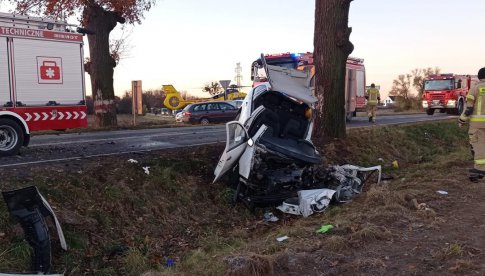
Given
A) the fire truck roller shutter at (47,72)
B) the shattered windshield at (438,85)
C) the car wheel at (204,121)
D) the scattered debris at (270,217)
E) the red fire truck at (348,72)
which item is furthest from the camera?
the shattered windshield at (438,85)

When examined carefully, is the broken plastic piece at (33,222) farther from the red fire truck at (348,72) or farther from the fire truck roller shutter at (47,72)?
the red fire truck at (348,72)

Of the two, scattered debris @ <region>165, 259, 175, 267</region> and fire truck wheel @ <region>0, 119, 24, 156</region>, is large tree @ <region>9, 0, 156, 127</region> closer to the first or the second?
fire truck wheel @ <region>0, 119, 24, 156</region>

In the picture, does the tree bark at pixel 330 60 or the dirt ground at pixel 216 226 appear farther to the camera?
the tree bark at pixel 330 60

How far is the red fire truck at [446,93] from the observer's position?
27312 mm

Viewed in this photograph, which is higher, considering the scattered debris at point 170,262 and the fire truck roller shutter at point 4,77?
the fire truck roller shutter at point 4,77

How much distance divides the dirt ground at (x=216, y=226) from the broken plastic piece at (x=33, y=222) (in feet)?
0.60

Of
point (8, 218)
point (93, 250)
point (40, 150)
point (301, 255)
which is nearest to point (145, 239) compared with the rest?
point (93, 250)

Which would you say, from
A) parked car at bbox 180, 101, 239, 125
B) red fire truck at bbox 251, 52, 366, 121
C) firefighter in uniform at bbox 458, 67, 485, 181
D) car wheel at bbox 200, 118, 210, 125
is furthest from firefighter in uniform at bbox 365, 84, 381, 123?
firefighter in uniform at bbox 458, 67, 485, 181

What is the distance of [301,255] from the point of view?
4.40 m

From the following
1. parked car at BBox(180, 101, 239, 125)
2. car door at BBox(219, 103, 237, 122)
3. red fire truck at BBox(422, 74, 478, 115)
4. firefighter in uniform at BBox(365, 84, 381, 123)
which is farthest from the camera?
red fire truck at BBox(422, 74, 478, 115)

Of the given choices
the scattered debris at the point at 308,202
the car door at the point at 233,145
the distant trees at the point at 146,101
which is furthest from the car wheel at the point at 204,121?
the distant trees at the point at 146,101

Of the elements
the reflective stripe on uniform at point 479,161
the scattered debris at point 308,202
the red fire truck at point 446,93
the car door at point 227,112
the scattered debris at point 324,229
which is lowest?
the scattered debris at point 308,202

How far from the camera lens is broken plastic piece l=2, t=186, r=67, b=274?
4.88 meters

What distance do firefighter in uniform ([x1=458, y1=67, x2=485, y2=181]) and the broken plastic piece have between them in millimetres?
7029
